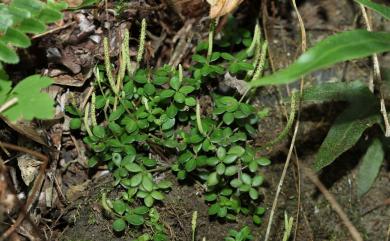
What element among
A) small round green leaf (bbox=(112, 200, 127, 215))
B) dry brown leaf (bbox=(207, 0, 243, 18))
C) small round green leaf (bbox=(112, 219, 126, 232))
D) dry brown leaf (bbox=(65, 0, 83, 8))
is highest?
dry brown leaf (bbox=(65, 0, 83, 8))

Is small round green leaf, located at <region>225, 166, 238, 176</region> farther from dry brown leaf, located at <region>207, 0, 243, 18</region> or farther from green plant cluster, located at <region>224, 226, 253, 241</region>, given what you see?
dry brown leaf, located at <region>207, 0, 243, 18</region>

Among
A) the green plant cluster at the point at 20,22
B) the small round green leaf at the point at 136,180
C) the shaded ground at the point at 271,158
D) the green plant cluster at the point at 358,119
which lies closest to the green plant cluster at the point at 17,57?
the green plant cluster at the point at 20,22

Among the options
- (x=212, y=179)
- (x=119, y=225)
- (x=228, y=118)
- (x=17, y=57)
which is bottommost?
(x=119, y=225)

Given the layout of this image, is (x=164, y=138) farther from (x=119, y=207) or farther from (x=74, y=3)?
(x=74, y=3)

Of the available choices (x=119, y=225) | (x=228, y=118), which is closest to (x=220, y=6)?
(x=228, y=118)

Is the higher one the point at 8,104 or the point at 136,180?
the point at 8,104

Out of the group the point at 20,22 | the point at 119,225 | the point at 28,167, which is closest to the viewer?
the point at 20,22

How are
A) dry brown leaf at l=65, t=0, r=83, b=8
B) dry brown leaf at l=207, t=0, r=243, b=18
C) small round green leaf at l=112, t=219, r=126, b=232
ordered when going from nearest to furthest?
small round green leaf at l=112, t=219, r=126, b=232 → dry brown leaf at l=207, t=0, r=243, b=18 → dry brown leaf at l=65, t=0, r=83, b=8

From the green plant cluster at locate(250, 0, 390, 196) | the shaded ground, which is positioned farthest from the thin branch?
the green plant cluster at locate(250, 0, 390, 196)

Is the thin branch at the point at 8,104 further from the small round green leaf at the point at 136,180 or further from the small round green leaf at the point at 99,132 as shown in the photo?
the small round green leaf at the point at 136,180
